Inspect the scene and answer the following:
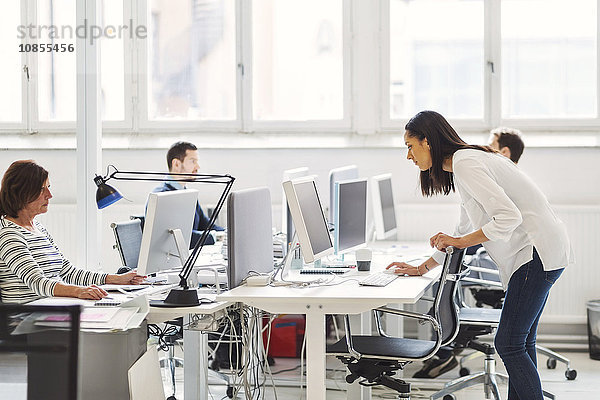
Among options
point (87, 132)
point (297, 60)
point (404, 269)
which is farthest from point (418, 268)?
point (297, 60)

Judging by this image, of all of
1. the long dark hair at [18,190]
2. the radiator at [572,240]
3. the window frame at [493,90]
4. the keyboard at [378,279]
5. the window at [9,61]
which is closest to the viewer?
the long dark hair at [18,190]

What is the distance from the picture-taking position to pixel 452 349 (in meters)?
4.88

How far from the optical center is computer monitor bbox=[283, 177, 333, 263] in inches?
139

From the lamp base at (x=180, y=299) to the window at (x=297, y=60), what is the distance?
10.2ft

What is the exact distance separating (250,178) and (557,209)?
2.17 metres

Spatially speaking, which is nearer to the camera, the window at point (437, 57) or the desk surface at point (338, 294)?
the desk surface at point (338, 294)

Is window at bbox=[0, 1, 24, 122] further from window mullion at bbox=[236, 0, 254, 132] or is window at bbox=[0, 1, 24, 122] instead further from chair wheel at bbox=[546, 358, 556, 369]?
chair wheel at bbox=[546, 358, 556, 369]

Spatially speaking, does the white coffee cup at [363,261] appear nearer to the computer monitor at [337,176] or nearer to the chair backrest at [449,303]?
the chair backrest at [449,303]

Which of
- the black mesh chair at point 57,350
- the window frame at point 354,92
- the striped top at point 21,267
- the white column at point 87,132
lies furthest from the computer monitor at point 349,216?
the black mesh chair at point 57,350

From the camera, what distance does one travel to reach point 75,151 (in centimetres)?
493

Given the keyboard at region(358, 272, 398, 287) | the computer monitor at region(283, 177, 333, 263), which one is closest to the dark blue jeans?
the keyboard at region(358, 272, 398, 287)

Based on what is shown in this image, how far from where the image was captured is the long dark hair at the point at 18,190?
3410mm

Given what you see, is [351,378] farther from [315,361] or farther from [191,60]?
[191,60]

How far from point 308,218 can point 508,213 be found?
949 mm
